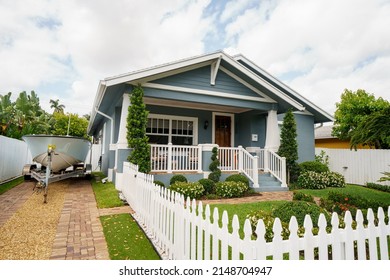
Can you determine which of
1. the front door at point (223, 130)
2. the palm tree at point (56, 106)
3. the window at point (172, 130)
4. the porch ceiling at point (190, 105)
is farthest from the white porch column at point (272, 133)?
the palm tree at point (56, 106)

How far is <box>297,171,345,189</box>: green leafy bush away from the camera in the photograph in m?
9.11

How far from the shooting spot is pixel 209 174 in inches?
326

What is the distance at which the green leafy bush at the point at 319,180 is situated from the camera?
9.11 meters

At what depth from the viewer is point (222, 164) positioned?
30.2 feet

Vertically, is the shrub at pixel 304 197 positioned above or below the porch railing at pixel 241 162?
below

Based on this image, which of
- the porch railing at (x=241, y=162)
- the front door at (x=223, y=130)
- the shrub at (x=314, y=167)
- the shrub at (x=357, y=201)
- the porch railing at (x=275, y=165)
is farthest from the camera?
the front door at (x=223, y=130)

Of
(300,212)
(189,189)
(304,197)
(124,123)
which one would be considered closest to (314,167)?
(304,197)

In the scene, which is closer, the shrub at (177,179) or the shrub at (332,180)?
the shrub at (177,179)

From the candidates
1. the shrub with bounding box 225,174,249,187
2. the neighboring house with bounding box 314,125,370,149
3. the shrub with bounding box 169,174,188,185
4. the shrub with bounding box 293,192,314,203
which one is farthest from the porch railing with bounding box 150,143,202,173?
the neighboring house with bounding box 314,125,370,149

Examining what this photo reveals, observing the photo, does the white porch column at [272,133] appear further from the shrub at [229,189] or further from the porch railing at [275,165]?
the shrub at [229,189]

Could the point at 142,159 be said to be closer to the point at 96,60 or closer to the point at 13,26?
the point at 96,60

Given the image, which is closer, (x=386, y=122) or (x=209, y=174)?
(x=386, y=122)
